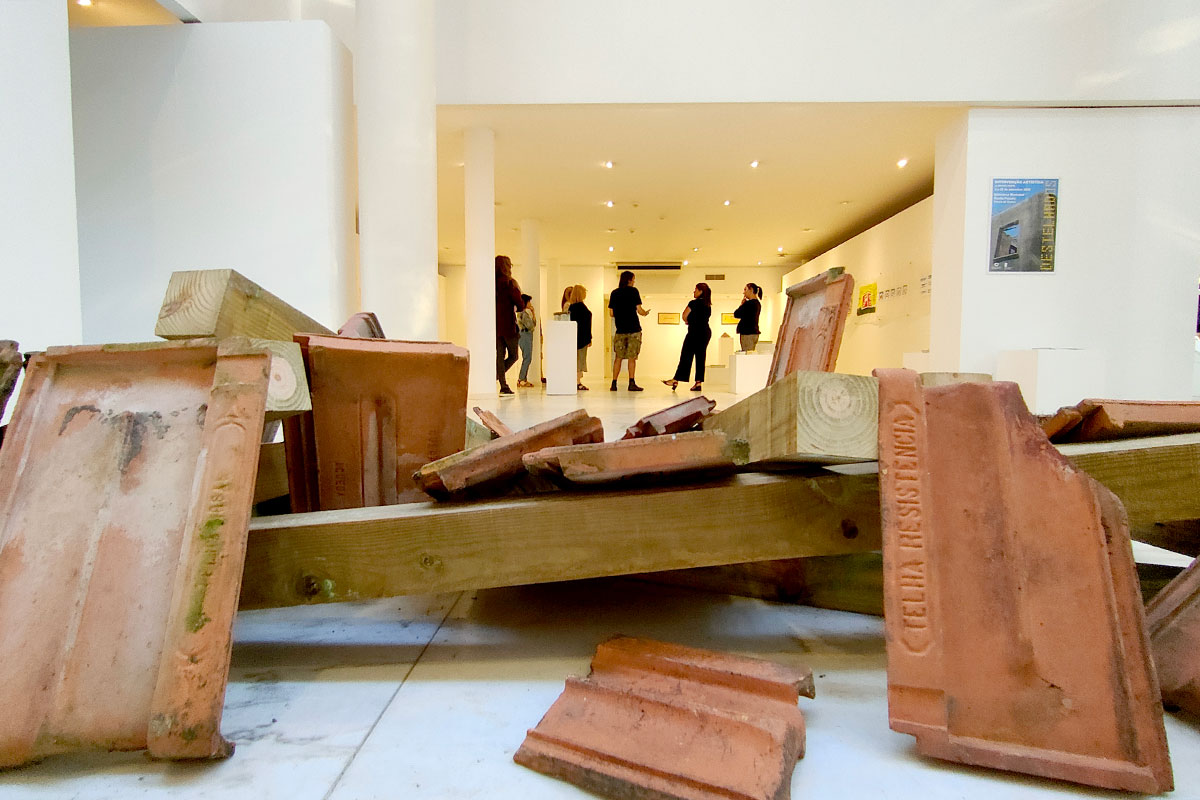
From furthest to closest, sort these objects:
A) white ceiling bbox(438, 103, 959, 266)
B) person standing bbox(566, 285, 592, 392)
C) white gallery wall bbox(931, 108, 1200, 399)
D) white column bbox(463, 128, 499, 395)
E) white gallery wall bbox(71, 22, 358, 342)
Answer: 1. person standing bbox(566, 285, 592, 392)
2. white column bbox(463, 128, 499, 395)
3. white ceiling bbox(438, 103, 959, 266)
4. white gallery wall bbox(931, 108, 1200, 399)
5. white gallery wall bbox(71, 22, 358, 342)

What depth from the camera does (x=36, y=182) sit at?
2.89 m

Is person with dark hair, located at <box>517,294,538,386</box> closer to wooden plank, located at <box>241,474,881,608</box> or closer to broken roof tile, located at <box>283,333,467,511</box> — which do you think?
broken roof tile, located at <box>283,333,467,511</box>

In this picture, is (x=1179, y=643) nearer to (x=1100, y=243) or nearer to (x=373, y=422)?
(x=373, y=422)

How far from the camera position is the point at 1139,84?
616 cm

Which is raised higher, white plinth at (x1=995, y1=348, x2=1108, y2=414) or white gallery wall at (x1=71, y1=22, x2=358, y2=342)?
white gallery wall at (x1=71, y1=22, x2=358, y2=342)

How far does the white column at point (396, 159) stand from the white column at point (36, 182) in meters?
2.42

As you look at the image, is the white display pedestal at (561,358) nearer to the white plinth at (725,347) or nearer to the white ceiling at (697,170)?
the white ceiling at (697,170)

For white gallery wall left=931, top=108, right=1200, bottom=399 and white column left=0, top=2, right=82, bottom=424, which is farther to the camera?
white gallery wall left=931, top=108, right=1200, bottom=399

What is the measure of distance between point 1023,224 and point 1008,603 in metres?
7.20

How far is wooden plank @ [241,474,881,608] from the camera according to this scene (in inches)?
50.2

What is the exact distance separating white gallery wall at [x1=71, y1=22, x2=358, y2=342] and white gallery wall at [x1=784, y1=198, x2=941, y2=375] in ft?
23.9

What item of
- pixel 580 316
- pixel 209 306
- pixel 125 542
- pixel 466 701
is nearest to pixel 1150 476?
pixel 466 701

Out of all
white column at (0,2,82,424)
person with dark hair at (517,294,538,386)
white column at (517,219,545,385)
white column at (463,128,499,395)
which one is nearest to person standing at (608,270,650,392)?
person with dark hair at (517,294,538,386)

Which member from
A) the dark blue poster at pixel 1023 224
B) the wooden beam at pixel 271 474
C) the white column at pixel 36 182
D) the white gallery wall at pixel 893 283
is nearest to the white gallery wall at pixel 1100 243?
the dark blue poster at pixel 1023 224
